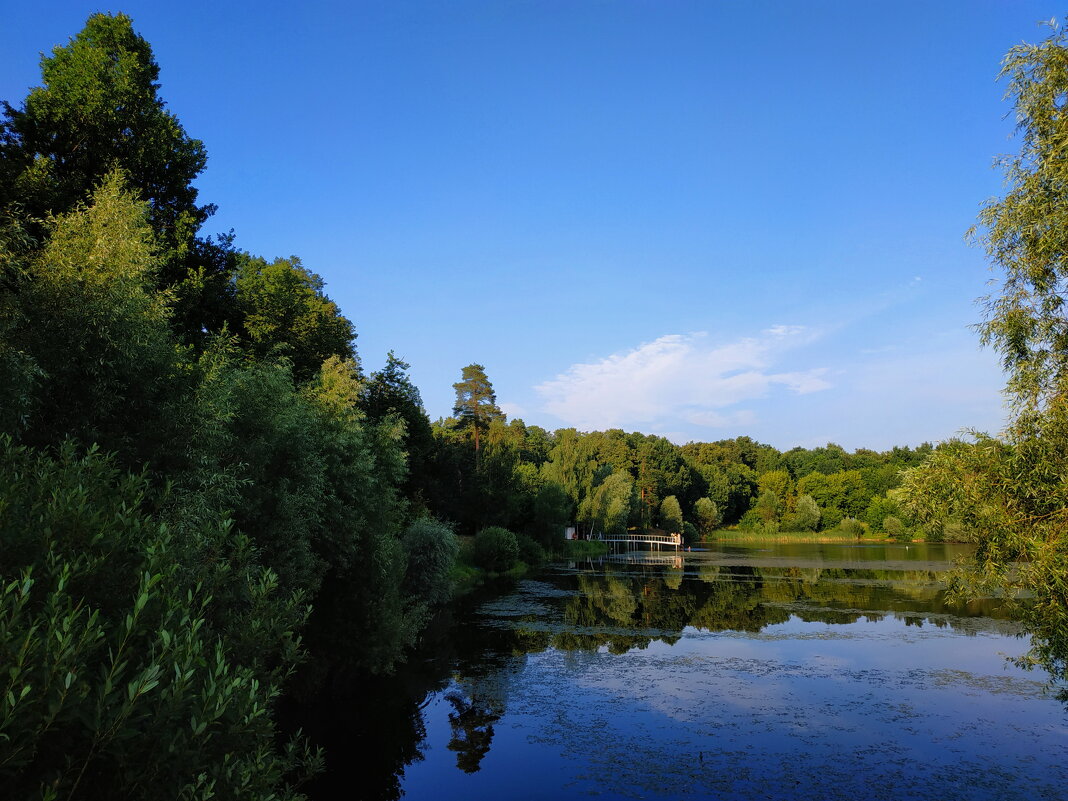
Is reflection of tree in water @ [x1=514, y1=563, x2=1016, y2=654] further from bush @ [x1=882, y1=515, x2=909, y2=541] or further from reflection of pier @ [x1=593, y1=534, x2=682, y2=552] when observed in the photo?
bush @ [x1=882, y1=515, x2=909, y2=541]

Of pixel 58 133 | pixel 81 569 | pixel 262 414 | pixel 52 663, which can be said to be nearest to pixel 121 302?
pixel 262 414

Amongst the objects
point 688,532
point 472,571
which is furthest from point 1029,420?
point 688,532

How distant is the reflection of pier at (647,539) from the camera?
9588 centimetres

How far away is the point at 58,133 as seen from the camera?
816 inches

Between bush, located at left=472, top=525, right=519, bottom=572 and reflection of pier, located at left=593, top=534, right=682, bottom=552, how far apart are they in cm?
4070

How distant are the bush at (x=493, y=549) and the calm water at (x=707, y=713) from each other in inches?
773

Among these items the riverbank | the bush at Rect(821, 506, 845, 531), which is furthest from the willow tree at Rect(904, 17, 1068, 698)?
the bush at Rect(821, 506, 845, 531)

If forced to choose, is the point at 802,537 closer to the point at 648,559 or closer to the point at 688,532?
the point at 688,532

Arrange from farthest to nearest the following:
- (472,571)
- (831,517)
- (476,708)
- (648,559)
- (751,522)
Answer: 1. (751,522)
2. (831,517)
3. (648,559)
4. (472,571)
5. (476,708)

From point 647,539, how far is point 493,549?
2257 inches

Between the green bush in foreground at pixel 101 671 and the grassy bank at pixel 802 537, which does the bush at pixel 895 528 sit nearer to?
the grassy bank at pixel 802 537

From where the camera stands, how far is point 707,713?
Answer: 693 inches

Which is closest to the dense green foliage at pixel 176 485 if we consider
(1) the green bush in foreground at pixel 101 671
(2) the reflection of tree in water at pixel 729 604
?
(1) the green bush in foreground at pixel 101 671

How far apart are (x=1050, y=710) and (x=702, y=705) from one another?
383 inches
